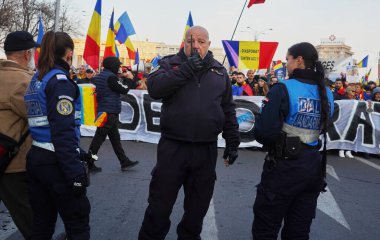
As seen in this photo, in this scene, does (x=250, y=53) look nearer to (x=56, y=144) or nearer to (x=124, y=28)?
(x=124, y=28)

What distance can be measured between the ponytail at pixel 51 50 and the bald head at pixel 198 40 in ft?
2.81

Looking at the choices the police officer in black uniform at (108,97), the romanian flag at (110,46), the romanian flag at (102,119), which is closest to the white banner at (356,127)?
the police officer in black uniform at (108,97)

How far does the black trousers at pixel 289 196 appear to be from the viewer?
284 cm

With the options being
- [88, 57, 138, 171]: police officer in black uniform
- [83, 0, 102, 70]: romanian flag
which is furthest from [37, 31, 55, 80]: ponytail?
[83, 0, 102, 70]: romanian flag

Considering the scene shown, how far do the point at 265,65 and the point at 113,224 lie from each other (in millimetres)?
7293

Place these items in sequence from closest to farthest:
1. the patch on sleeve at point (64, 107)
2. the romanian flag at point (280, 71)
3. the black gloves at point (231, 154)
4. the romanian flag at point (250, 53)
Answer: the patch on sleeve at point (64, 107) < the black gloves at point (231, 154) < the romanian flag at point (250, 53) < the romanian flag at point (280, 71)

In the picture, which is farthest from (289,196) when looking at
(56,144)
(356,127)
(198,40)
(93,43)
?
(356,127)

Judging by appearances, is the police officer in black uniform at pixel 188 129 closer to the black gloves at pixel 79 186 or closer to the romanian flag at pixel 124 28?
the black gloves at pixel 79 186

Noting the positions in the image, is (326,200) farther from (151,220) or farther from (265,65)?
(265,65)

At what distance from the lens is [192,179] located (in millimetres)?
2988

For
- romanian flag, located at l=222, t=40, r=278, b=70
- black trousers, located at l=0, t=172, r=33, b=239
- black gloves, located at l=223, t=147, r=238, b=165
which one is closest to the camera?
black trousers, located at l=0, t=172, r=33, b=239

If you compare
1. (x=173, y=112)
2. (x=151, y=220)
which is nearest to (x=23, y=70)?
(x=173, y=112)

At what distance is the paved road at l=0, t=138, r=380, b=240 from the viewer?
13.3 feet

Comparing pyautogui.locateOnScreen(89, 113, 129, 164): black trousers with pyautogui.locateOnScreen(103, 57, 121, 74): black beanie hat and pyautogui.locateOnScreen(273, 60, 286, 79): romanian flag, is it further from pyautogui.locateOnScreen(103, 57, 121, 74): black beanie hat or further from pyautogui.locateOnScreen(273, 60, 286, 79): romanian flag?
pyautogui.locateOnScreen(273, 60, 286, 79): romanian flag
